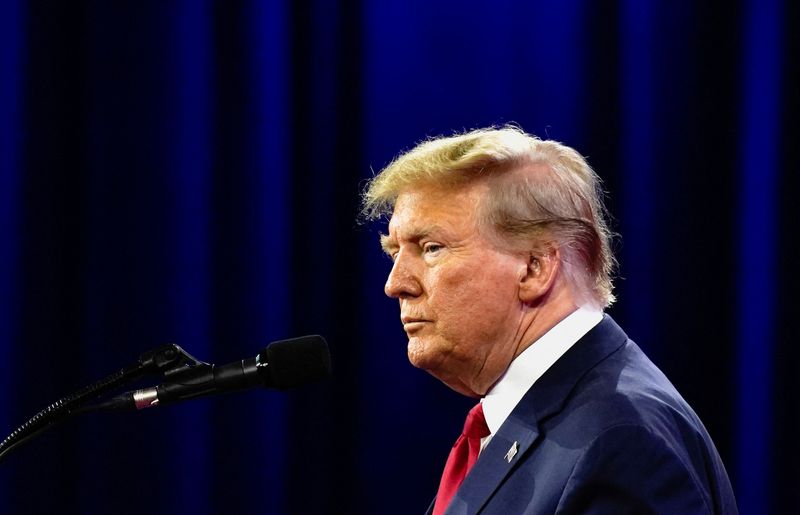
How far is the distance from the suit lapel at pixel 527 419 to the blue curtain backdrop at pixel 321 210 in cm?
117

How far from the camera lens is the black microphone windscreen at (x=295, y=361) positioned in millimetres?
1513

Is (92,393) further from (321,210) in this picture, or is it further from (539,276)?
(321,210)

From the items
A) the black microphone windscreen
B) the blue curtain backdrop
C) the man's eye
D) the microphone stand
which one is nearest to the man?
the man's eye

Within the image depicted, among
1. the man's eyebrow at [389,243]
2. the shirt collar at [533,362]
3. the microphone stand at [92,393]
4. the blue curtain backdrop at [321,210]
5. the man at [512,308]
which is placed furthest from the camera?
the blue curtain backdrop at [321,210]

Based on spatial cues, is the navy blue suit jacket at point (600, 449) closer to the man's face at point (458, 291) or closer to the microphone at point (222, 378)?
the man's face at point (458, 291)

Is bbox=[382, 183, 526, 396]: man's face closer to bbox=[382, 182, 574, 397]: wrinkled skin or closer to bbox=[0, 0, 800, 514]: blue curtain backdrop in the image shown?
bbox=[382, 182, 574, 397]: wrinkled skin

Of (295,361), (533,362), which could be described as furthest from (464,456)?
(295,361)

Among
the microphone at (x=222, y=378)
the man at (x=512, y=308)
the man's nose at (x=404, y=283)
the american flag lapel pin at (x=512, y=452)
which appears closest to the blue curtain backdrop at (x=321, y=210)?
the man at (x=512, y=308)

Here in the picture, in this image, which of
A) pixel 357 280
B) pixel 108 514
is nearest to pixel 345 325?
pixel 357 280

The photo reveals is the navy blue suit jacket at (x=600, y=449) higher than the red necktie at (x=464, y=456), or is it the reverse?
the navy blue suit jacket at (x=600, y=449)

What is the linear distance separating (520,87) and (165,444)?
136 centimetres

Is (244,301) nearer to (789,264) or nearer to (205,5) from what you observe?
(205,5)

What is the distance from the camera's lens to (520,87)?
9.59ft

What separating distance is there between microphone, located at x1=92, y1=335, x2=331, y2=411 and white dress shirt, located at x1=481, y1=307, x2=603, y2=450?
1.25 feet
